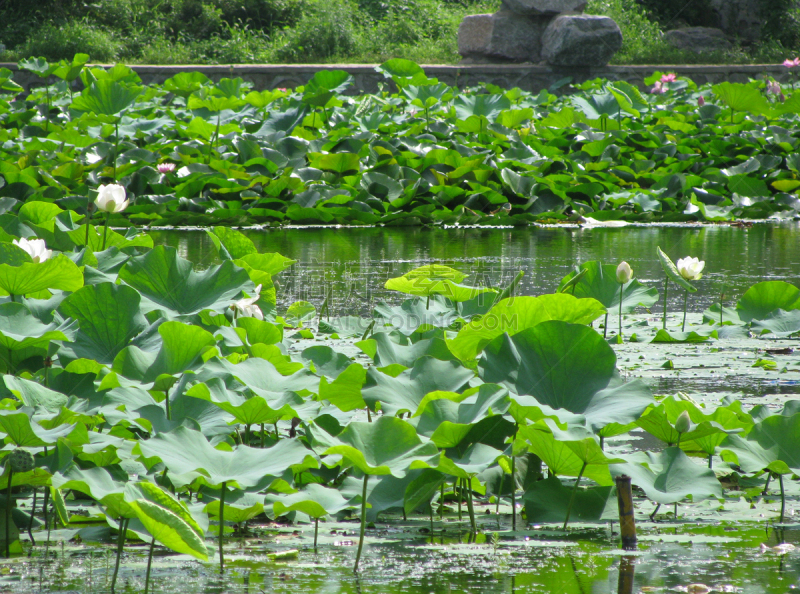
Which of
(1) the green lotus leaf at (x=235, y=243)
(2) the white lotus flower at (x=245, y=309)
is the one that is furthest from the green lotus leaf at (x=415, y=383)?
(1) the green lotus leaf at (x=235, y=243)

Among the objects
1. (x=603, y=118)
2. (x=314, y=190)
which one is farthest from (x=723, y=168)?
(x=314, y=190)

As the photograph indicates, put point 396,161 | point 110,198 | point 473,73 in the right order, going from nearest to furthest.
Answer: point 110,198 → point 396,161 → point 473,73

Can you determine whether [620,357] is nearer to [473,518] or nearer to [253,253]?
[253,253]

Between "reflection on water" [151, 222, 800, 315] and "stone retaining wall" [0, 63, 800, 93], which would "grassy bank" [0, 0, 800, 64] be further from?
"reflection on water" [151, 222, 800, 315]

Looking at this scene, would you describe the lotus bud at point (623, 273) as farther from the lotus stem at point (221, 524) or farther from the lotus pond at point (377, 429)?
→ the lotus stem at point (221, 524)

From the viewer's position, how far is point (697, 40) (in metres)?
12.7

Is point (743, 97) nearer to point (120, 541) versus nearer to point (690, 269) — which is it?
point (690, 269)

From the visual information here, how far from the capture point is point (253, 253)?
5.96 ft

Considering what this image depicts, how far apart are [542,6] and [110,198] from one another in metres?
8.76

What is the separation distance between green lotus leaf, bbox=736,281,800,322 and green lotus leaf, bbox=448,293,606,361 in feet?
2.81

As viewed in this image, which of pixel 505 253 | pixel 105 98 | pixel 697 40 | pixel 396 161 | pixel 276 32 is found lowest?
pixel 505 253

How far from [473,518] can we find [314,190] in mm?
3117

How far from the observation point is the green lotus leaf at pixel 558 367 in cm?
114

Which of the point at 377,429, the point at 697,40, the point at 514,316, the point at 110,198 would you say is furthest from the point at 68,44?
the point at 377,429
